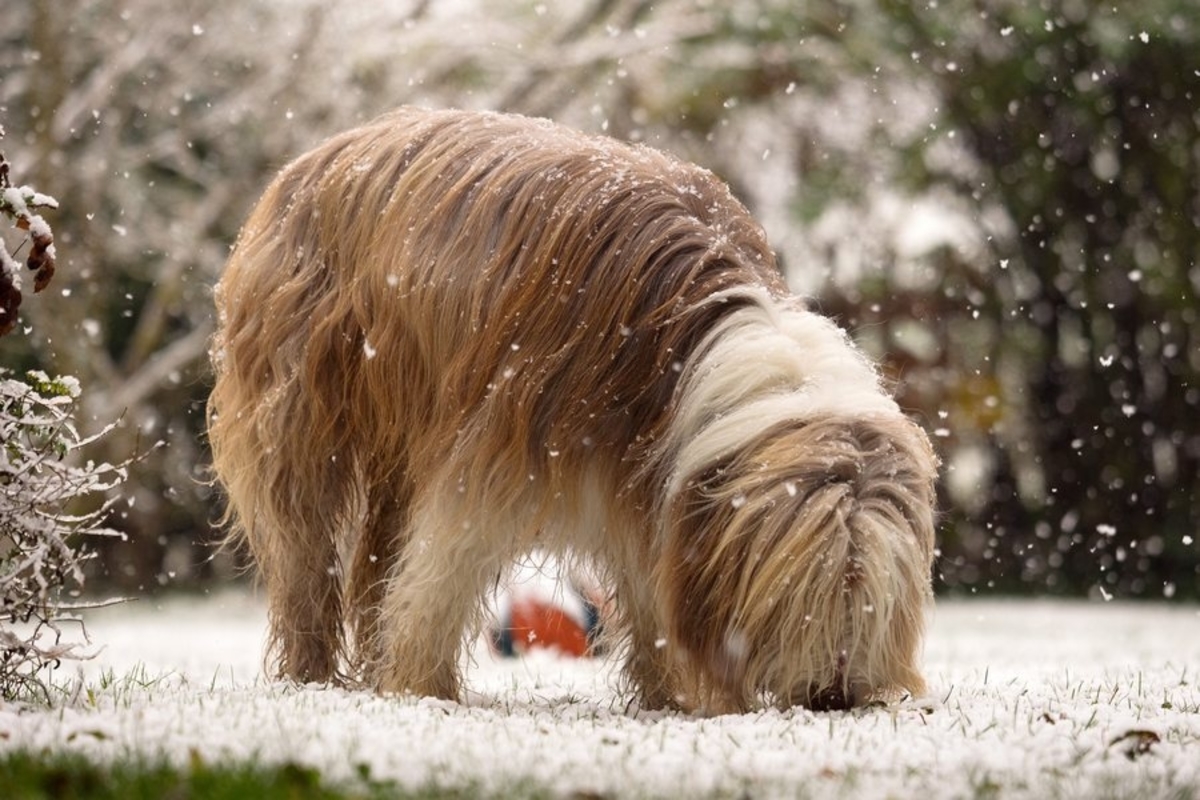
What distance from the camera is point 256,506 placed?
Answer: 5688mm

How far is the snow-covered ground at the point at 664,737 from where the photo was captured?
358cm

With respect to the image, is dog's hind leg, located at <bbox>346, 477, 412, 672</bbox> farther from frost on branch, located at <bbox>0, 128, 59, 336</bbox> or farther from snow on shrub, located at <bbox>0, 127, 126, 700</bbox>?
frost on branch, located at <bbox>0, 128, 59, 336</bbox>

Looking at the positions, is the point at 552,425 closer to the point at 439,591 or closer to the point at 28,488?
the point at 439,591

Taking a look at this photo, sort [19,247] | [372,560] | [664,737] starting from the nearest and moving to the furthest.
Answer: [664,737] < [19,247] < [372,560]

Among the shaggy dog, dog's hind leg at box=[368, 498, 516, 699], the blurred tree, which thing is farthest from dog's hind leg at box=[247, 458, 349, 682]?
the blurred tree

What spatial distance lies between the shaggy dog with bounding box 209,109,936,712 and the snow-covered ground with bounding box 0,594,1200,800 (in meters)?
0.24

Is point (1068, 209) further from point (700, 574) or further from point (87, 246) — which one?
point (700, 574)

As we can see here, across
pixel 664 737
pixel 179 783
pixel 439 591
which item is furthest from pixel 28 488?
pixel 664 737

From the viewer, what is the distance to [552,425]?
15.8 ft

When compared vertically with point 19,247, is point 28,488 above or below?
below

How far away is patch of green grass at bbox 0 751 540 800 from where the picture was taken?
124 inches

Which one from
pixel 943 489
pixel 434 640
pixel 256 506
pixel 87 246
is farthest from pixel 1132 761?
pixel 87 246

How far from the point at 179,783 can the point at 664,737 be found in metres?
1.37

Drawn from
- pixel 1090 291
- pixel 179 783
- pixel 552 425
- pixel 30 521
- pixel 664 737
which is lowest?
pixel 664 737
